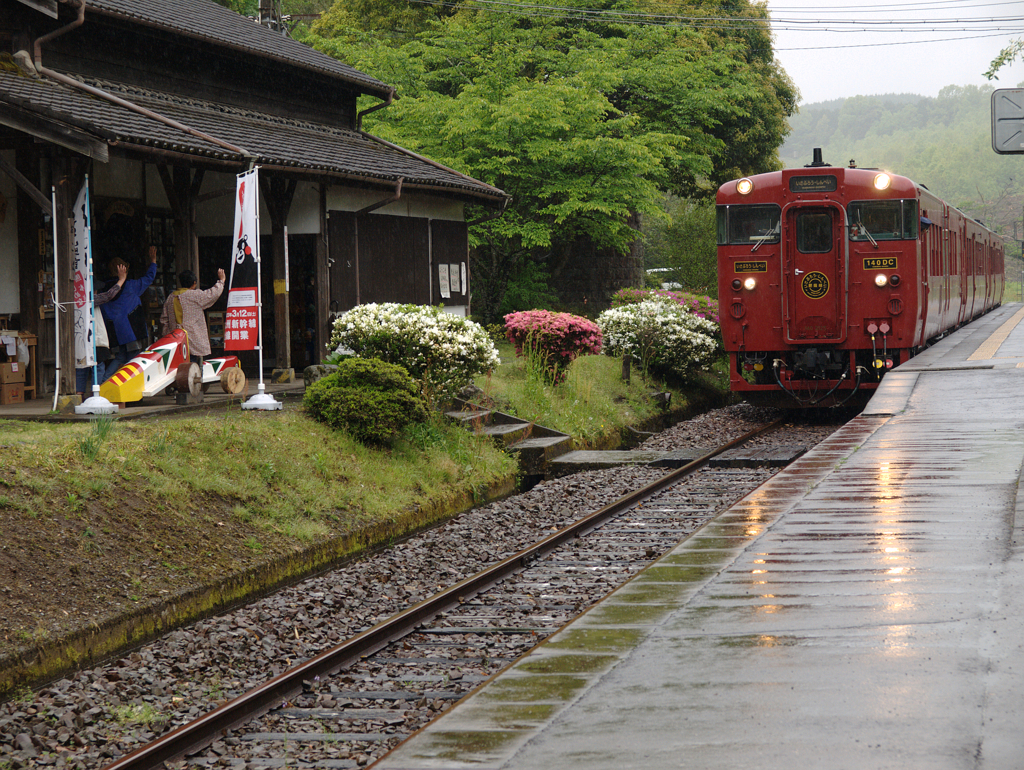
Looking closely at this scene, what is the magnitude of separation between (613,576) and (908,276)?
9093mm

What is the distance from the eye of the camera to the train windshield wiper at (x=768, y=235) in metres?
16.0

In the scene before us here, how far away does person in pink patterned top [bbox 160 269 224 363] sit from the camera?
1272 centimetres

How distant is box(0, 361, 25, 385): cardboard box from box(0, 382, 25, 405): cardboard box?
4 cm

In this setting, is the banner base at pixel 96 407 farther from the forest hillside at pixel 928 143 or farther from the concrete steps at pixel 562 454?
the forest hillside at pixel 928 143

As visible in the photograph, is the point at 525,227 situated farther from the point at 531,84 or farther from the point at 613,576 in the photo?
the point at 613,576

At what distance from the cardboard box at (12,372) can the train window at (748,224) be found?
9424mm

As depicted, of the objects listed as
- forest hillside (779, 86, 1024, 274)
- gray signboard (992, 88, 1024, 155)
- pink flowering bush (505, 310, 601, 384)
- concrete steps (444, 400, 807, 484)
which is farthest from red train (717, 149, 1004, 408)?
forest hillside (779, 86, 1024, 274)

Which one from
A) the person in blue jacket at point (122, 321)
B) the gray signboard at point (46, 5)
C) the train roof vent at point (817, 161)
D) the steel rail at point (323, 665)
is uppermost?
the gray signboard at point (46, 5)

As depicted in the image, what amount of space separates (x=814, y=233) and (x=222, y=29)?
9.38 meters

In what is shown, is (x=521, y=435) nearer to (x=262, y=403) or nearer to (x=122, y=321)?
(x=262, y=403)

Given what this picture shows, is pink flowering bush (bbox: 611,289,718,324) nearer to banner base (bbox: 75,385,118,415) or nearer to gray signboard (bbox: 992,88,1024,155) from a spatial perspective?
banner base (bbox: 75,385,118,415)

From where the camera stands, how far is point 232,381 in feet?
43.5

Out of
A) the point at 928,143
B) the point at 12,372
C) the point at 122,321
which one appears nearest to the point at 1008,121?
the point at 122,321

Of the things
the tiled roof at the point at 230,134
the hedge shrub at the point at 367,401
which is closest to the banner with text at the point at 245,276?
the tiled roof at the point at 230,134
